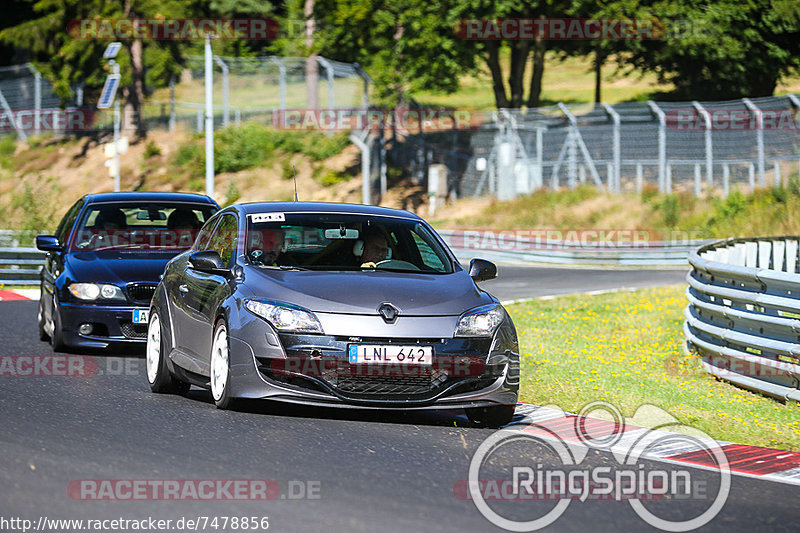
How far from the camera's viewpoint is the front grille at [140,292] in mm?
12562

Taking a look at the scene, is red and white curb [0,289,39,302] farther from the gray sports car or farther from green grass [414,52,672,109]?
green grass [414,52,672,109]

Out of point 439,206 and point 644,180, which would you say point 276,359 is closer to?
point 644,180

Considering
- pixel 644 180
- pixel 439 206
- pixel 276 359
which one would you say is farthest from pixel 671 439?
pixel 439 206

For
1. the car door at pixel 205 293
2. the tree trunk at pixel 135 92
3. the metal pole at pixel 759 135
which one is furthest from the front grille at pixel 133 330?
the tree trunk at pixel 135 92

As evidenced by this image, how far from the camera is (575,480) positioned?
695 cm

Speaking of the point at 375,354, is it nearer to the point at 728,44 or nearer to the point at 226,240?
the point at 226,240

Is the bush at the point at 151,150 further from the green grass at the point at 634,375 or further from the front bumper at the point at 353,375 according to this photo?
the front bumper at the point at 353,375

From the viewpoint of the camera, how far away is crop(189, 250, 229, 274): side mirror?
9164 mm

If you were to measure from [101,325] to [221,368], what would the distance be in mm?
4041

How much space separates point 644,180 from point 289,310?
34.7 metres

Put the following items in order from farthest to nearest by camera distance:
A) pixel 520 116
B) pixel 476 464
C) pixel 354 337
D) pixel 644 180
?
pixel 520 116 < pixel 644 180 < pixel 354 337 < pixel 476 464

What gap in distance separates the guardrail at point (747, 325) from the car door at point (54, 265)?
6.46 metres

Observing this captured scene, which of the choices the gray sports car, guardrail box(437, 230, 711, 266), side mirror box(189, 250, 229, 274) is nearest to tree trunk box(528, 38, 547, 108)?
guardrail box(437, 230, 711, 266)

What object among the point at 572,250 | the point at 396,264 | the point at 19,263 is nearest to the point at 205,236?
the point at 396,264
